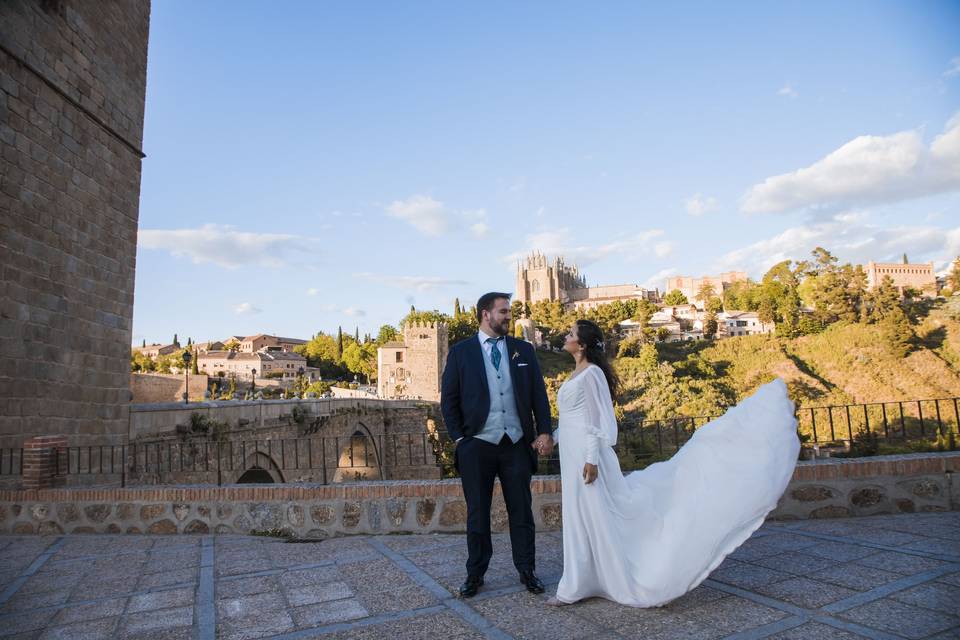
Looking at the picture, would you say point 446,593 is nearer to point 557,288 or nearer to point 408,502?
point 408,502

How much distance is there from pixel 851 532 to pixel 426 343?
5294 centimetres

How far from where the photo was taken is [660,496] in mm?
3297

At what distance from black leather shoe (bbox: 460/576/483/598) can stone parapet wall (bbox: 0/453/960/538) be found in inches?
65.5

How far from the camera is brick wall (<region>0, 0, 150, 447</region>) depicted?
7.68 metres

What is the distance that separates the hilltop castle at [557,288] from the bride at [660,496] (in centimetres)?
11643

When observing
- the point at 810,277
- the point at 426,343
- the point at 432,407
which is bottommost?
the point at 432,407

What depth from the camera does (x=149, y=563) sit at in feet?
15.2

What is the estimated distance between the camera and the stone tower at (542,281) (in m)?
123

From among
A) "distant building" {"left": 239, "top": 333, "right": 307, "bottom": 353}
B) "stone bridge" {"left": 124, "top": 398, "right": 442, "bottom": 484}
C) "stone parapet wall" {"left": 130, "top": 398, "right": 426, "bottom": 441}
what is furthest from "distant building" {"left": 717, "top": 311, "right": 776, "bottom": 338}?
"distant building" {"left": 239, "top": 333, "right": 307, "bottom": 353}

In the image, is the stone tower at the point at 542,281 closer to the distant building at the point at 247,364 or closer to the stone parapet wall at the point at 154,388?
the distant building at the point at 247,364

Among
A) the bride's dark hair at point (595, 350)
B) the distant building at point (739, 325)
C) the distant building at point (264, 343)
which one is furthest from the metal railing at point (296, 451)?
the distant building at point (264, 343)

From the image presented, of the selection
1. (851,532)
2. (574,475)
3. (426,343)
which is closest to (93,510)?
(574,475)

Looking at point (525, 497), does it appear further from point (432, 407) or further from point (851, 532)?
point (432, 407)

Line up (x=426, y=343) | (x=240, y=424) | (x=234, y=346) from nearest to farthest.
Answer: (x=240, y=424) < (x=426, y=343) < (x=234, y=346)
